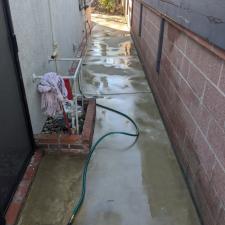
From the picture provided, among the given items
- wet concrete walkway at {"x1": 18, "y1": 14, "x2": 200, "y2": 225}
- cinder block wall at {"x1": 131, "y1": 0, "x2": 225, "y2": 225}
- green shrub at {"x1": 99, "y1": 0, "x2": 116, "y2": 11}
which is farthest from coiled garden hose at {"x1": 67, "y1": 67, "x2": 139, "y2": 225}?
green shrub at {"x1": 99, "y1": 0, "x2": 116, "y2": 11}

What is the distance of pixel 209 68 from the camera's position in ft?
6.94

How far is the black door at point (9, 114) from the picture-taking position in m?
2.18

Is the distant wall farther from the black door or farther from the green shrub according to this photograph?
the green shrub

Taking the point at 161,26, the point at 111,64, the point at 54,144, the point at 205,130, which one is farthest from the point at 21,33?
the point at 111,64

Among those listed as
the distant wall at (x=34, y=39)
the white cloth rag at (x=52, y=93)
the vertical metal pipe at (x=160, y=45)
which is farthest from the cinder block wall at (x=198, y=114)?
the distant wall at (x=34, y=39)

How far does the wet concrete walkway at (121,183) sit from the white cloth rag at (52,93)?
576mm

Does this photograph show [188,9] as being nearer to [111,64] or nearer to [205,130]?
[205,130]

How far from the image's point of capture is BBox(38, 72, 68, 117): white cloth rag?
Answer: 282 cm

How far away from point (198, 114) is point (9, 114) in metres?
1.74

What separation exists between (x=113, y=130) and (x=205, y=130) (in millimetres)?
1555

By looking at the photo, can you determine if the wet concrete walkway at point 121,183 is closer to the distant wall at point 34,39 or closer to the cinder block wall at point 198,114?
the cinder block wall at point 198,114

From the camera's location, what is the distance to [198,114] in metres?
2.37

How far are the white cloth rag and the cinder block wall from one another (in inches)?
54.0

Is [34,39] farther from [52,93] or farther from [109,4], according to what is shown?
[109,4]
